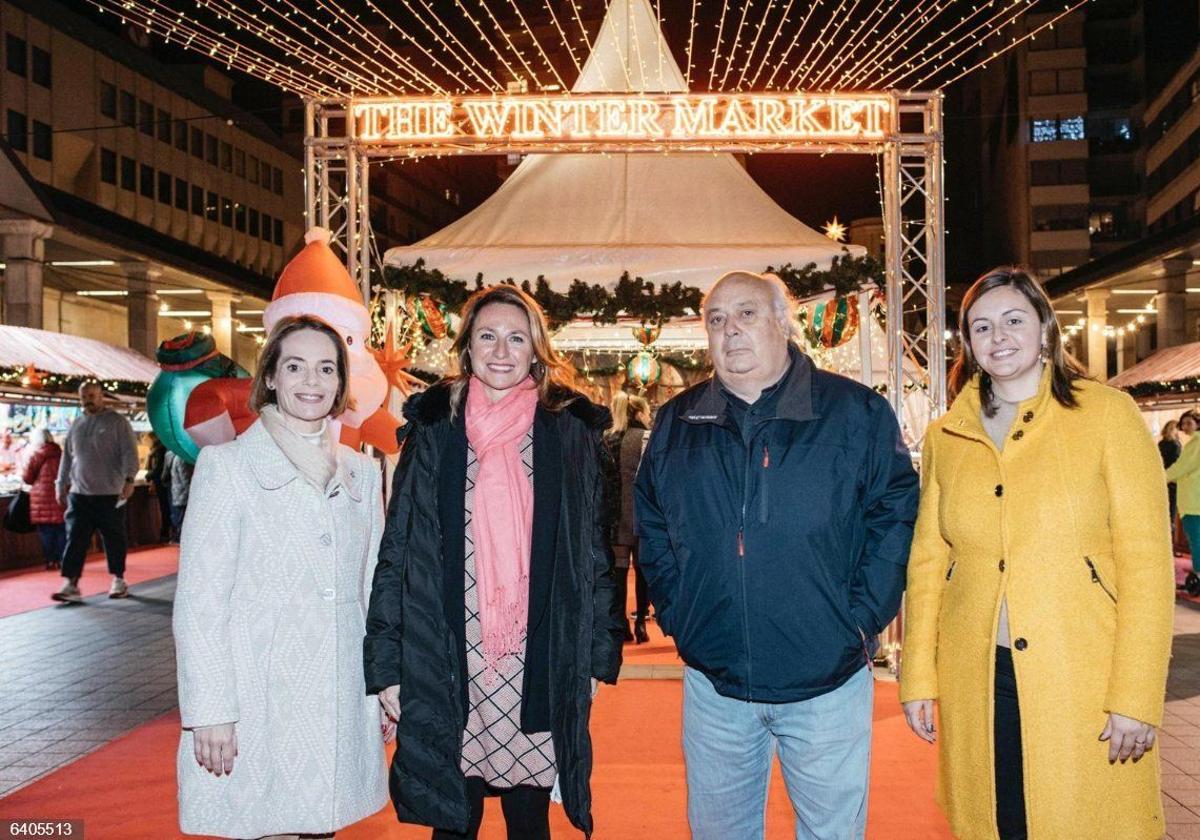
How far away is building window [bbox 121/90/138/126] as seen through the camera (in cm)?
3350

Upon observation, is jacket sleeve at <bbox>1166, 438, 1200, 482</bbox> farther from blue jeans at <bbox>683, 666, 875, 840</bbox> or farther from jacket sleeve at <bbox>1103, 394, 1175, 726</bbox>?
blue jeans at <bbox>683, 666, 875, 840</bbox>

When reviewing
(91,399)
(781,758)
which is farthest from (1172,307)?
(781,758)

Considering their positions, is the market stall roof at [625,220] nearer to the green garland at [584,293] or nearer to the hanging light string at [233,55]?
the green garland at [584,293]

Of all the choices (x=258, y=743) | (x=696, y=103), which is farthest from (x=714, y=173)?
(x=258, y=743)

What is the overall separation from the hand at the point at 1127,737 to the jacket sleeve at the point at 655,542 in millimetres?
1121

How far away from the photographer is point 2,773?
4.82 meters

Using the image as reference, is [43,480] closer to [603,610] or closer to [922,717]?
[603,610]

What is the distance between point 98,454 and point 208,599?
327 inches

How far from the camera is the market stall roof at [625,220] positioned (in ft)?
24.7

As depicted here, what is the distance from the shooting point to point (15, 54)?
27.5 meters

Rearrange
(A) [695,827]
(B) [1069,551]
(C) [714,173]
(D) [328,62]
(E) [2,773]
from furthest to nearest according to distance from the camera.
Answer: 1. (C) [714,173]
2. (D) [328,62]
3. (E) [2,773]
4. (A) [695,827]
5. (B) [1069,551]

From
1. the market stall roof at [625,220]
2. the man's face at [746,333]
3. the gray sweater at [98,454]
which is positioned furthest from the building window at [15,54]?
the man's face at [746,333]

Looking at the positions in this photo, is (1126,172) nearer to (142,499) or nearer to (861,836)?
(142,499)

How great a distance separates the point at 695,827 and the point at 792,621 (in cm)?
69
